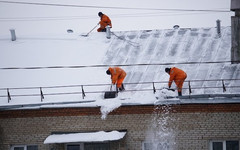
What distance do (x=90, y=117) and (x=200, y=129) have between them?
4.03 metres

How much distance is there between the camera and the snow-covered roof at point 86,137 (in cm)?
1070

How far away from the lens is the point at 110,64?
45.6ft

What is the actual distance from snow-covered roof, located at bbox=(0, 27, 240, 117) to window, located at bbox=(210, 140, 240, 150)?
1818 mm

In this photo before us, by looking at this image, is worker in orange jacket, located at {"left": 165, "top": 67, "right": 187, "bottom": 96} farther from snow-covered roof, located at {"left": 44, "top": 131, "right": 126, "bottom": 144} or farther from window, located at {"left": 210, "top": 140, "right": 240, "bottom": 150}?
snow-covered roof, located at {"left": 44, "top": 131, "right": 126, "bottom": 144}

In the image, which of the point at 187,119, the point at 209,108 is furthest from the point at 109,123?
the point at 209,108

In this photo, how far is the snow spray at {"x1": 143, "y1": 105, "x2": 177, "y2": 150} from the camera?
11.1 m

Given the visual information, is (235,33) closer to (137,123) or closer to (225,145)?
(225,145)

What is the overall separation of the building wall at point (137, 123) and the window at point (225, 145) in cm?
23

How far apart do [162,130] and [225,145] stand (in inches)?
90.5

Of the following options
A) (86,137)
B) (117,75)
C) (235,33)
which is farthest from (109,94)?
Result: (235,33)

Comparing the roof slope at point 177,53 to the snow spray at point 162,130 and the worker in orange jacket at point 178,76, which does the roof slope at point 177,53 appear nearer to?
the worker in orange jacket at point 178,76

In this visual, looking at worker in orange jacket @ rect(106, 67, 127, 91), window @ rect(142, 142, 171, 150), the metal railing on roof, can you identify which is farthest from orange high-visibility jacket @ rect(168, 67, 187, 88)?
window @ rect(142, 142, 171, 150)

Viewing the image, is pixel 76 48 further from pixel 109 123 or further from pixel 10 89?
pixel 109 123

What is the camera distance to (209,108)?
1081 centimetres
